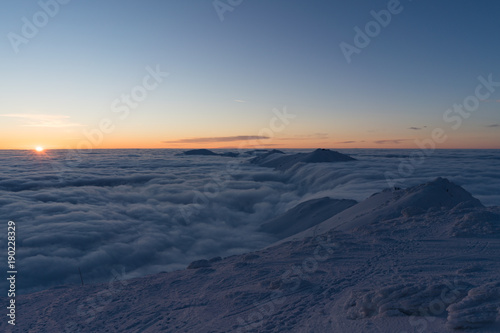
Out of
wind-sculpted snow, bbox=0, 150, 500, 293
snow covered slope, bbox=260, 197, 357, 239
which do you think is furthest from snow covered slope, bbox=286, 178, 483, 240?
snow covered slope, bbox=260, 197, 357, 239

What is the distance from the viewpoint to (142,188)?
34.9m

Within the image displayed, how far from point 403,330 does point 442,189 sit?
9.78 m

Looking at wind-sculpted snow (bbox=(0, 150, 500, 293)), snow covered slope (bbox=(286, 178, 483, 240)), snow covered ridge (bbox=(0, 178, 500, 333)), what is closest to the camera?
snow covered ridge (bbox=(0, 178, 500, 333))

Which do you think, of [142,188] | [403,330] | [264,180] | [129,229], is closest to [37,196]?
[142,188]

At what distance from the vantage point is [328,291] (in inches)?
186

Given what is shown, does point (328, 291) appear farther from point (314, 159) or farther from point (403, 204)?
point (314, 159)

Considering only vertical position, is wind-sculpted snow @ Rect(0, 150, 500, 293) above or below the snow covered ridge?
below

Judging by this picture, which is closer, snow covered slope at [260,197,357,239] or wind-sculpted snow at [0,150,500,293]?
wind-sculpted snow at [0,150,500,293]

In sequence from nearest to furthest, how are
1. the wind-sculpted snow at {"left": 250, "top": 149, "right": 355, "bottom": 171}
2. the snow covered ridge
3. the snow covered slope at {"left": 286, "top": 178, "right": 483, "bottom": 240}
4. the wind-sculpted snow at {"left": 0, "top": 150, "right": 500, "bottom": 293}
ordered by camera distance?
1. the snow covered ridge
2. the snow covered slope at {"left": 286, "top": 178, "right": 483, "bottom": 240}
3. the wind-sculpted snow at {"left": 0, "top": 150, "right": 500, "bottom": 293}
4. the wind-sculpted snow at {"left": 250, "top": 149, "right": 355, "bottom": 171}

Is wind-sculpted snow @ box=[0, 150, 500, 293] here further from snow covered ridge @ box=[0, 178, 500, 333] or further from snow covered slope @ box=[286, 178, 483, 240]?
snow covered slope @ box=[286, 178, 483, 240]

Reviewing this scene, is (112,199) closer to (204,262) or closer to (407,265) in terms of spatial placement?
(204,262)

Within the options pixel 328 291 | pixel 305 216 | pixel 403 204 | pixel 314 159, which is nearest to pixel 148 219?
pixel 305 216

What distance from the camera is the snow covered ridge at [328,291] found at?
3.54 meters

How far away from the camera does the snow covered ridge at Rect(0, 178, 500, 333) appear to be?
354 cm
